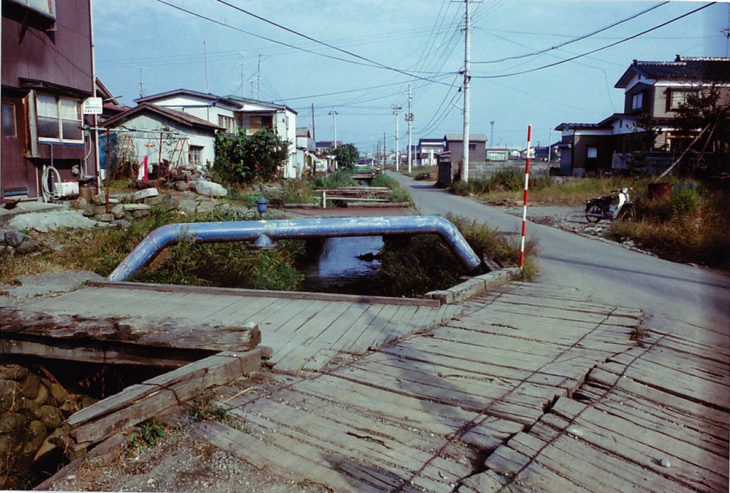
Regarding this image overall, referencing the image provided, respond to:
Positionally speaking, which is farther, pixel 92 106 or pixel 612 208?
pixel 612 208

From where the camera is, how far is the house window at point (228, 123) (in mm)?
31764

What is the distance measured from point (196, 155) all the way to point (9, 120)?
13.5m

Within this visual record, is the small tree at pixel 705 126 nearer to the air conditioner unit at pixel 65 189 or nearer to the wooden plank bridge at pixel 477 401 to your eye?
the wooden plank bridge at pixel 477 401

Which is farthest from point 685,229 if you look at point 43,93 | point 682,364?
point 43,93

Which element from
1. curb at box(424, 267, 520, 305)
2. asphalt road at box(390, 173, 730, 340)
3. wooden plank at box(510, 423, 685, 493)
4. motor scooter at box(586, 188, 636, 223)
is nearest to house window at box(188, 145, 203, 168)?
motor scooter at box(586, 188, 636, 223)

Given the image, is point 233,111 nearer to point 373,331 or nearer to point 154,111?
point 154,111

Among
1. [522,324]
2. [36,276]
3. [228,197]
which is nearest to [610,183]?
[228,197]

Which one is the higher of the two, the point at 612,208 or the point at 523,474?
the point at 612,208

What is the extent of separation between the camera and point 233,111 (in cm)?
3416

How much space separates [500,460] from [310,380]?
149cm

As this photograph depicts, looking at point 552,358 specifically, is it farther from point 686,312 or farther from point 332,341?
point 686,312

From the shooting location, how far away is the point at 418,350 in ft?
13.9

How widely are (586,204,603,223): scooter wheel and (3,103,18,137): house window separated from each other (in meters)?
14.8

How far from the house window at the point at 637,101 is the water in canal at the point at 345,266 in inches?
877
